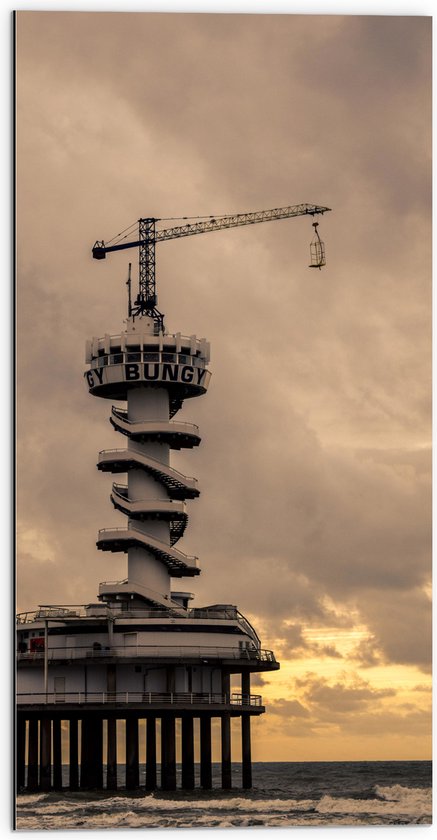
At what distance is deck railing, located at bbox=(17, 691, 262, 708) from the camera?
81.8 metres

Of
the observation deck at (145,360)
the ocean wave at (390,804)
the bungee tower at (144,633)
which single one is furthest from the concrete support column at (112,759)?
the ocean wave at (390,804)

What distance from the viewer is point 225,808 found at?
2810 inches

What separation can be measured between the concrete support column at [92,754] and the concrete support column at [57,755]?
126 cm

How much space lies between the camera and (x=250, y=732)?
86875 millimetres

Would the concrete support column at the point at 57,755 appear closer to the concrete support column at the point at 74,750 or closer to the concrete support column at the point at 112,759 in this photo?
the concrete support column at the point at 74,750

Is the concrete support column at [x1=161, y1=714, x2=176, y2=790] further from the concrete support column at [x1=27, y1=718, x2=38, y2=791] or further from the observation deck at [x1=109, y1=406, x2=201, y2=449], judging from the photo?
the observation deck at [x1=109, y1=406, x2=201, y2=449]

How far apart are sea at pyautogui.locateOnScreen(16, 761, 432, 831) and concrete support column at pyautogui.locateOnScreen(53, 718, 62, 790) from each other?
113 inches

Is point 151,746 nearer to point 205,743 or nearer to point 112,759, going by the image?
point 205,743

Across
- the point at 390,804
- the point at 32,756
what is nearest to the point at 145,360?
the point at 32,756

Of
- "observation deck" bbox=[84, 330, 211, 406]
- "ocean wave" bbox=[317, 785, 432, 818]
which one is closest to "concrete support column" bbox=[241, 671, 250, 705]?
"observation deck" bbox=[84, 330, 211, 406]

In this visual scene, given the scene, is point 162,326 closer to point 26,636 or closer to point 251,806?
point 26,636

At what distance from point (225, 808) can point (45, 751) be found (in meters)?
14.2

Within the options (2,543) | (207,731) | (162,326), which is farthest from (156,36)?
(207,731)

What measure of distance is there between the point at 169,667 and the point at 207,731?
5.88m
